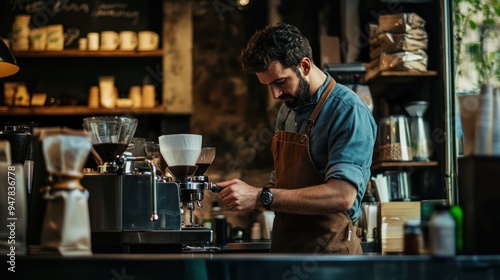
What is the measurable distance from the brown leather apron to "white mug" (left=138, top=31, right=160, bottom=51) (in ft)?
9.58

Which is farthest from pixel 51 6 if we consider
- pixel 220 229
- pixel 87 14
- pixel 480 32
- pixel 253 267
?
pixel 253 267

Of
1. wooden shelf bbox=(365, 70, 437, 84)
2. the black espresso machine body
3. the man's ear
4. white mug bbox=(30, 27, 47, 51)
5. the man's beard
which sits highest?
white mug bbox=(30, 27, 47, 51)

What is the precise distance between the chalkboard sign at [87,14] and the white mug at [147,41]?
195mm

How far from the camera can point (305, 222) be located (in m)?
3.18

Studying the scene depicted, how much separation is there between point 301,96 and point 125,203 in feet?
3.11

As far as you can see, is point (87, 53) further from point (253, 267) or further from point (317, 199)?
point (253, 267)

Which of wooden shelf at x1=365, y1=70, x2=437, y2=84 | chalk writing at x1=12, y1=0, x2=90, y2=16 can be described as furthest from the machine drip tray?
chalk writing at x1=12, y1=0, x2=90, y2=16

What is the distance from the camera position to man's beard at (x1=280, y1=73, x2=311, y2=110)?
3.29m

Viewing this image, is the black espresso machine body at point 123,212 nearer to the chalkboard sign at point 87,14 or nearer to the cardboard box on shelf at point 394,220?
the cardboard box on shelf at point 394,220

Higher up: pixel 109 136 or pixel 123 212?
pixel 109 136

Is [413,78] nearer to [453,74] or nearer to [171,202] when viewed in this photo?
[453,74]

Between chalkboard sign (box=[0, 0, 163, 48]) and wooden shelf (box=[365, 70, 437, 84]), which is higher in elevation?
chalkboard sign (box=[0, 0, 163, 48])

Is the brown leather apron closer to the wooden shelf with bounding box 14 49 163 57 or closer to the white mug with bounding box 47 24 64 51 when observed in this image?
the wooden shelf with bounding box 14 49 163 57

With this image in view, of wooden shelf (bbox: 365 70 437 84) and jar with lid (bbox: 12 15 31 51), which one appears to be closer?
wooden shelf (bbox: 365 70 437 84)
